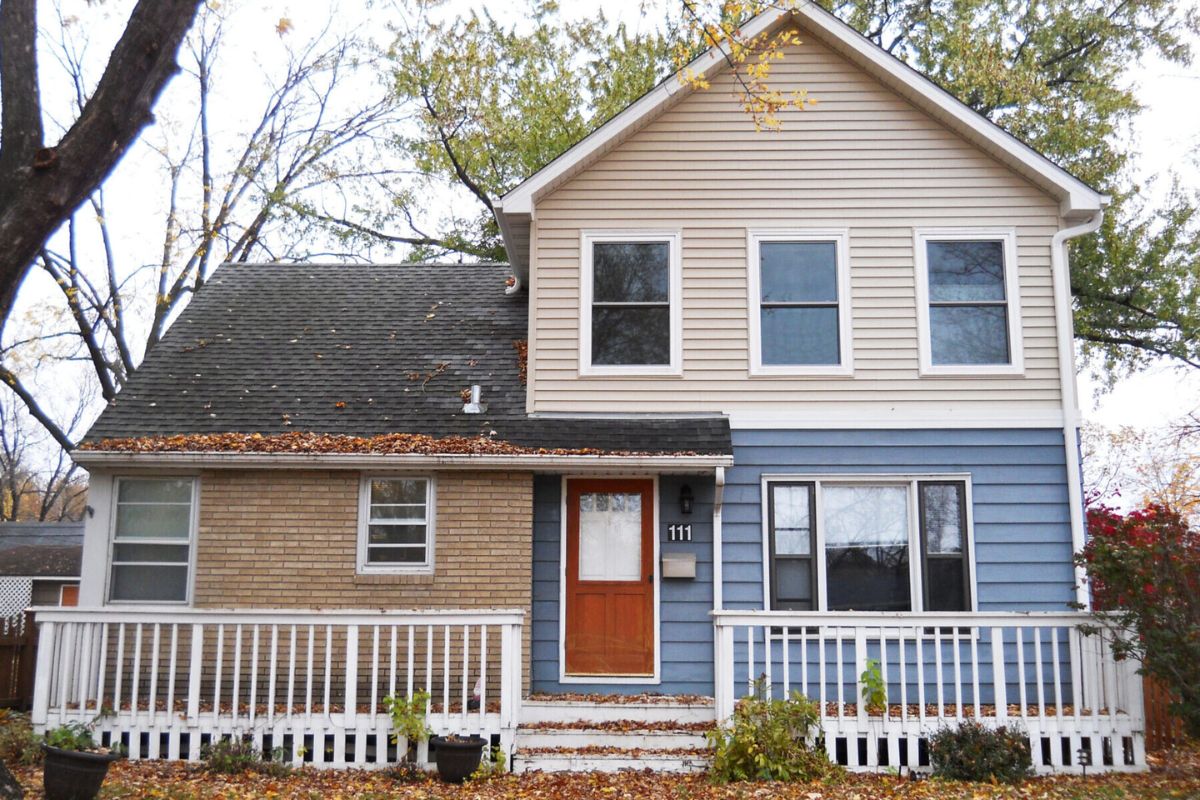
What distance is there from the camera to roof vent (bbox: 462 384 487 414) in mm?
11078

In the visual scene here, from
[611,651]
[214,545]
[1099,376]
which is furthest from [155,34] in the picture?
[1099,376]

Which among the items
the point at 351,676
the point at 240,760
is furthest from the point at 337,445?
the point at 240,760

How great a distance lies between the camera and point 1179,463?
28109 mm

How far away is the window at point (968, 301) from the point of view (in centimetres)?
1098

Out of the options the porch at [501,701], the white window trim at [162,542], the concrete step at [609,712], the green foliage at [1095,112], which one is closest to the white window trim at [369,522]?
the porch at [501,701]

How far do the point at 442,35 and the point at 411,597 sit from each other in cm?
1585

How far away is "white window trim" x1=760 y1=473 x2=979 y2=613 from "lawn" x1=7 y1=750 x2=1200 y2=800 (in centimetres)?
228

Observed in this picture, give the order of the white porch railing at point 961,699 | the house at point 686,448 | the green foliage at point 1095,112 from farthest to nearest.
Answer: the green foliage at point 1095,112 < the house at point 686,448 < the white porch railing at point 961,699

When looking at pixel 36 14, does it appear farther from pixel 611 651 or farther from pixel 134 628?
pixel 611 651

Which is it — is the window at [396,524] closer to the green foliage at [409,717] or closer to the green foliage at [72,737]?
the green foliage at [409,717]

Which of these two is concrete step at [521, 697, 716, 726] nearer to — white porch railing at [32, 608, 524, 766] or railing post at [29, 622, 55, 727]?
white porch railing at [32, 608, 524, 766]

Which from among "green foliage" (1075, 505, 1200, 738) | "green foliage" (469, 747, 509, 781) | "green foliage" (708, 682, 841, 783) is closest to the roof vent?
"green foliage" (469, 747, 509, 781)

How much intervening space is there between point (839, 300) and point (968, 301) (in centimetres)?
139

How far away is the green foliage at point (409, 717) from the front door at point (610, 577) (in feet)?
6.81
